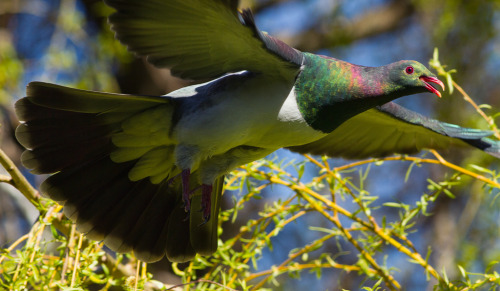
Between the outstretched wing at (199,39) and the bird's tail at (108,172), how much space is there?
0.18 meters

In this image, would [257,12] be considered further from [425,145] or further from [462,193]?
[425,145]

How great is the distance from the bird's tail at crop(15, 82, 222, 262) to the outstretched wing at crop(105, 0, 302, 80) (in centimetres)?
18

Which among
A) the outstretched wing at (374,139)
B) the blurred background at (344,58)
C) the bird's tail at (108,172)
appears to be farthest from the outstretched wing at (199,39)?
the blurred background at (344,58)

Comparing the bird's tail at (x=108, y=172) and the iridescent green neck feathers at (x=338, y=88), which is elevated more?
the iridescent green neck feathers at (x=338, y=88)

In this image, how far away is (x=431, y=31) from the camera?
5.80 metres

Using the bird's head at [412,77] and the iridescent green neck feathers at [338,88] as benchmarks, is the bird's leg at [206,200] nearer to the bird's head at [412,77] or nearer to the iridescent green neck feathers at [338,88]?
the iridescent green neck feathers at [338,88]

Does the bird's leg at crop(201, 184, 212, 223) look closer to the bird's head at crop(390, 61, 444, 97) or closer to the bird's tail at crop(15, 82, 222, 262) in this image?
the bird's tail at crop(15, 82, 222, 262)

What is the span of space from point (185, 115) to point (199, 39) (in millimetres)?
293

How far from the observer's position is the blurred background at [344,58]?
14.4 ft

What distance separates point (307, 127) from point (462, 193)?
4.19 metres

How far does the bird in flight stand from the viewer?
7.29 feet

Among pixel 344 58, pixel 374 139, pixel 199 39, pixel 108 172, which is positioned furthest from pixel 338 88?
pixel 344 58

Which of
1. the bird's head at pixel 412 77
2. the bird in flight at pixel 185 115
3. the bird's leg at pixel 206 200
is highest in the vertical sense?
the bird's head at pixel 412 77

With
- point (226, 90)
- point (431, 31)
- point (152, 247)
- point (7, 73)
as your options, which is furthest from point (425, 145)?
point (431, 31)
